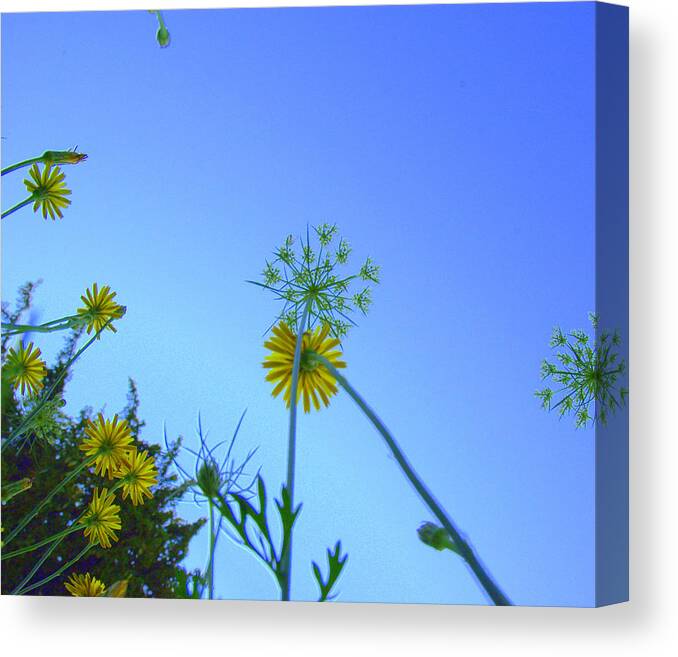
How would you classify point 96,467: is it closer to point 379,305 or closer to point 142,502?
point 142,502

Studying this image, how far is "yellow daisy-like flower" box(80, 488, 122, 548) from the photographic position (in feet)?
10.3

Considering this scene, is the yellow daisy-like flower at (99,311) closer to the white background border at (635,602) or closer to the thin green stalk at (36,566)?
the thin green stalk at (36,566)

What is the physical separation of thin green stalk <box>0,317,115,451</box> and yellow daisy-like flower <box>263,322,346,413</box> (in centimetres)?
46

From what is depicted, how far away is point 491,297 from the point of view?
3021 millimetres

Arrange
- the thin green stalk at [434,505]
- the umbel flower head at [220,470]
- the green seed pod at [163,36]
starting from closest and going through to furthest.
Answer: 1. the thin green stalk at [434,505]
2. the umbel flower head at [220,470]
3. the green seed pod at [163,36]

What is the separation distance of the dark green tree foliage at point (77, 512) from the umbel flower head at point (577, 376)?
3.27 ft

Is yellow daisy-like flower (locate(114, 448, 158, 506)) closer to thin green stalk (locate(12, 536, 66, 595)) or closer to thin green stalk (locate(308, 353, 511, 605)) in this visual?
thin green stalk (locate(12, 536, 66, 595))

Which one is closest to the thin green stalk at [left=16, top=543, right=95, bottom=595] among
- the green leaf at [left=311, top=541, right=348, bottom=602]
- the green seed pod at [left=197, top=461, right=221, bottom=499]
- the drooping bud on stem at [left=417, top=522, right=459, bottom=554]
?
the green seed pod at [left=197, top=461, right=221, bottom=499]

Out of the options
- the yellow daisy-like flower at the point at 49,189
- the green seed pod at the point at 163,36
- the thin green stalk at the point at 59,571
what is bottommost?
the thin green stalk at the point at 59,571

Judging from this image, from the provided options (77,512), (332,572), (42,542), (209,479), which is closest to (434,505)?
(332,572)

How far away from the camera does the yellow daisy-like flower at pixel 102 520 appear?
10.3ft

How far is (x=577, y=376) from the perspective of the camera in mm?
2986

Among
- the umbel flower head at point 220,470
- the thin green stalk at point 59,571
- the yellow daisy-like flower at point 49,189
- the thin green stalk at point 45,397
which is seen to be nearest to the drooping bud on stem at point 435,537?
the umbel flower head at point 220,470

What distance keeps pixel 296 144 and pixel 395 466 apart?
90 centimetres
